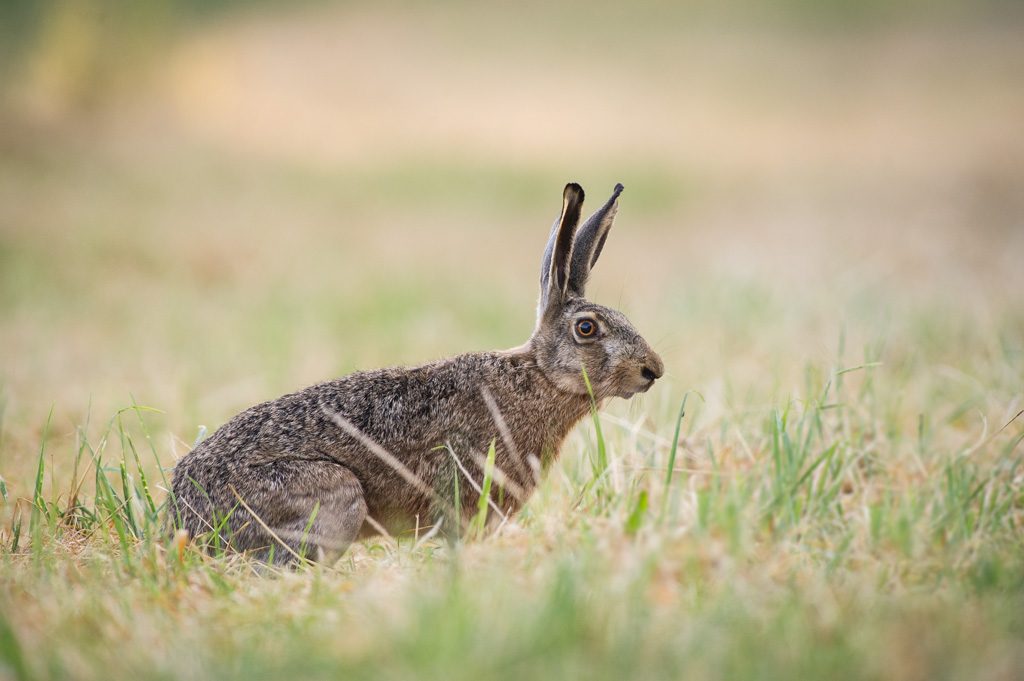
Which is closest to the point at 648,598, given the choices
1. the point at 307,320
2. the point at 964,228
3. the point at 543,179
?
the point at 307,320

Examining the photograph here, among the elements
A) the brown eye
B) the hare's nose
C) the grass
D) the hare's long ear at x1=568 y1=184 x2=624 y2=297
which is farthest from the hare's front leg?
the hare's long ear at x1=568 y1=184 x2=624 y2=297

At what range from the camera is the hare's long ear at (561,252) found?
4.17 metres

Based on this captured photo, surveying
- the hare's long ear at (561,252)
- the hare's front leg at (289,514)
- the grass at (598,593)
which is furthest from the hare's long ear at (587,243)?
the hare's front leg at (289,514)

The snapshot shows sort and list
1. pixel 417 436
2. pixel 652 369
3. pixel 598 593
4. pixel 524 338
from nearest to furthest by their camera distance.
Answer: pixel 598 593 < pixel 417 436 < pixel 652 369 < pixel 524 338

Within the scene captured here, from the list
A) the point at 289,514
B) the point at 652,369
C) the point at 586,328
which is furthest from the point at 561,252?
the point at 289,514

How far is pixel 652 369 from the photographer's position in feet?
14.4

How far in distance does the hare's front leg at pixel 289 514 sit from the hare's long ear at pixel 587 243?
1.76 m

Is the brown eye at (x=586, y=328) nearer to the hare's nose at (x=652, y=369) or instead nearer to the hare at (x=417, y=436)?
the hare at (x=417, y=436)

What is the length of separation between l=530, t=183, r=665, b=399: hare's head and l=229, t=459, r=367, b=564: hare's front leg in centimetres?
Answer: 135

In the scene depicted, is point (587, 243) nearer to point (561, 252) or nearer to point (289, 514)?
point (561, 252)

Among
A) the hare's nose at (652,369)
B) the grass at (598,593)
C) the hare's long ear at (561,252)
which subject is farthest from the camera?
the hare's nose at (652,369)

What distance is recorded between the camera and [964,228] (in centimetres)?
1285

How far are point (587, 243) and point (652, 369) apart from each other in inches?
30.5

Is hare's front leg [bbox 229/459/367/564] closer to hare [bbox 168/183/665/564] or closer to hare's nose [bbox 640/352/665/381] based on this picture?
hare [bbox 168/183/665/564]
